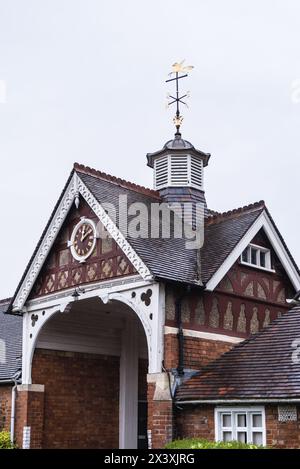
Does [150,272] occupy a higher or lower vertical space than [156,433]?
higher

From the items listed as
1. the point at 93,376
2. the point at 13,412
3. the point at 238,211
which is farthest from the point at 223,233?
the point at 13,412

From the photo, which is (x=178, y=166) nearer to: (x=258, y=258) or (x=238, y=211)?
(x=238, y=211)

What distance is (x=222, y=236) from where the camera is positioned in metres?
22.5

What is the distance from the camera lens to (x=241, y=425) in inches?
705

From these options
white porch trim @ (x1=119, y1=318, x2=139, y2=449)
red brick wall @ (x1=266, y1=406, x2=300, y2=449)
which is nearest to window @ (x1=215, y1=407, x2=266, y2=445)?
red brick wall @ (x1=266, y1=406, x2=300, y2=449)

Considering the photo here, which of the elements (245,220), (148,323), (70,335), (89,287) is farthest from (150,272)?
(70,335)

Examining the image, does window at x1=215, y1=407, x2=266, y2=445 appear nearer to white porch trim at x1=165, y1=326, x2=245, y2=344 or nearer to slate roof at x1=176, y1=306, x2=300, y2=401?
slate roof at x1=176, y1=306, x2=300, y2=401

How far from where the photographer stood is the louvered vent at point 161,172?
2570cm

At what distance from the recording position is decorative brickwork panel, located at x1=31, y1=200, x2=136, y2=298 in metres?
21.1

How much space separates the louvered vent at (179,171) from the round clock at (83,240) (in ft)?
13.7

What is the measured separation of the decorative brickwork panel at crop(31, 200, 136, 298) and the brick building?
42 millimetres

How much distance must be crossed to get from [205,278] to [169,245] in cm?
170

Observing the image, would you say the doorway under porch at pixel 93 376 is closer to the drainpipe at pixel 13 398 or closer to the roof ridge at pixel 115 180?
the drainpipe at pixel 13 398
